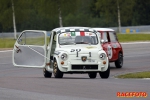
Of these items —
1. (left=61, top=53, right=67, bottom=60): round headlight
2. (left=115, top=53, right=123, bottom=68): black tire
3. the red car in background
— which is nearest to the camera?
(left=61, top=53, right=67, bottom=60): round headlight

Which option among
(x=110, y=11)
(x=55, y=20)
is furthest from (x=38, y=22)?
(x=110, y=11)

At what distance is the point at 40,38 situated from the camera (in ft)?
60.9

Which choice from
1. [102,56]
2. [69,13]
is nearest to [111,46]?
[102,56]

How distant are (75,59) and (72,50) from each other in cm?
32

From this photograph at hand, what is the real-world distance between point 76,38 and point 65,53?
1.11 metres

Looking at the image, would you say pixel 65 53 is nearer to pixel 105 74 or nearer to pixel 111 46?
pixel 105 74

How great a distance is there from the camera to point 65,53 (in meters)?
16.6

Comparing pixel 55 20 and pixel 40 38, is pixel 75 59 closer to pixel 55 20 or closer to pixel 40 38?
pixel 40 38

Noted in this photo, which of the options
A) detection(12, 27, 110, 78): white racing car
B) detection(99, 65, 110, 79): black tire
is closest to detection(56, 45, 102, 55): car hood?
detection(12, 27, 110, 78): white racing car

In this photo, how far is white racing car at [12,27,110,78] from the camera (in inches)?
654

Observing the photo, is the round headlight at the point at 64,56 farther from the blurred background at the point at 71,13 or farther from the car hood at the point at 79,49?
the blurred background at the point at 71,13

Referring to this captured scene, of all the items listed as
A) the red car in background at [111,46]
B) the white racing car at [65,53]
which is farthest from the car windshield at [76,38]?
the red car in background at [111,46]

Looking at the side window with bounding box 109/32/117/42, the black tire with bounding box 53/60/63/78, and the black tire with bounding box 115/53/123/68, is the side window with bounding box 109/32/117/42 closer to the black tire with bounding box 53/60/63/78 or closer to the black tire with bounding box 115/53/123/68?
the black tire with bounding box 115/53/123/68

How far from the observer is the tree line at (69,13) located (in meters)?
63.4
